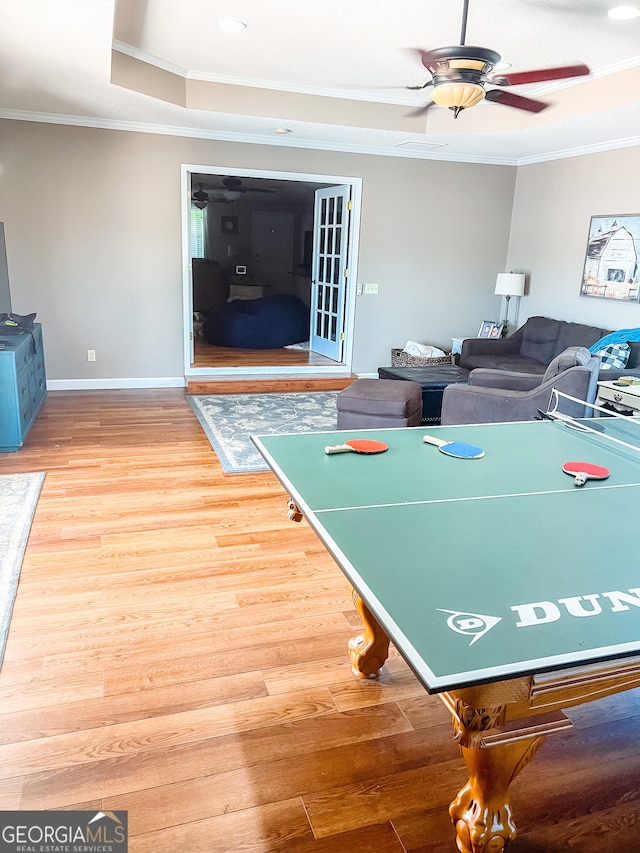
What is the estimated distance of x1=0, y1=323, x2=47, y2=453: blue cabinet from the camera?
14.2 feet

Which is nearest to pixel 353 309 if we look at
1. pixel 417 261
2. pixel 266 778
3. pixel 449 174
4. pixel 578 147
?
pixel 417 261

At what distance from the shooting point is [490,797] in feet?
→ 4.88

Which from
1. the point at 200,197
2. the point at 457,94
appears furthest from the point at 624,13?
the point at 200,197

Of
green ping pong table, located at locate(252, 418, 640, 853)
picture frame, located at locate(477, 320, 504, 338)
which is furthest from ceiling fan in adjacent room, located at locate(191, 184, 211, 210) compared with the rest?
green ping pong table, located at locate(252, 418, 640, 853)

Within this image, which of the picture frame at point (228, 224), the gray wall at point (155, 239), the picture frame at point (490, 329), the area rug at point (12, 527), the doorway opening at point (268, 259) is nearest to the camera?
the area rug at point (12, 527)

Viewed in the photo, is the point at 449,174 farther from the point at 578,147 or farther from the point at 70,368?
the point at 70,368

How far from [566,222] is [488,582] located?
623 cm

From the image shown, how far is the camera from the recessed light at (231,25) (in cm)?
378

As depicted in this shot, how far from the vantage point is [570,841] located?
5.47ft

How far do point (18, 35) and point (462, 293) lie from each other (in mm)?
5348

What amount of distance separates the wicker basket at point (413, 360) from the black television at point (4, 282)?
399cm

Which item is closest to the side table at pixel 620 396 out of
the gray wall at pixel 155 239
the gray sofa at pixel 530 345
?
the gray sofa at pixel 530 345

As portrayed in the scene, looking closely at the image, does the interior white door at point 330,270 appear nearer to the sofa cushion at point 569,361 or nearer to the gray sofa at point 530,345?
the gray sofa at point 530,345

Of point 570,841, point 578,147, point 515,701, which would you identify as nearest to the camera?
point 515,701
